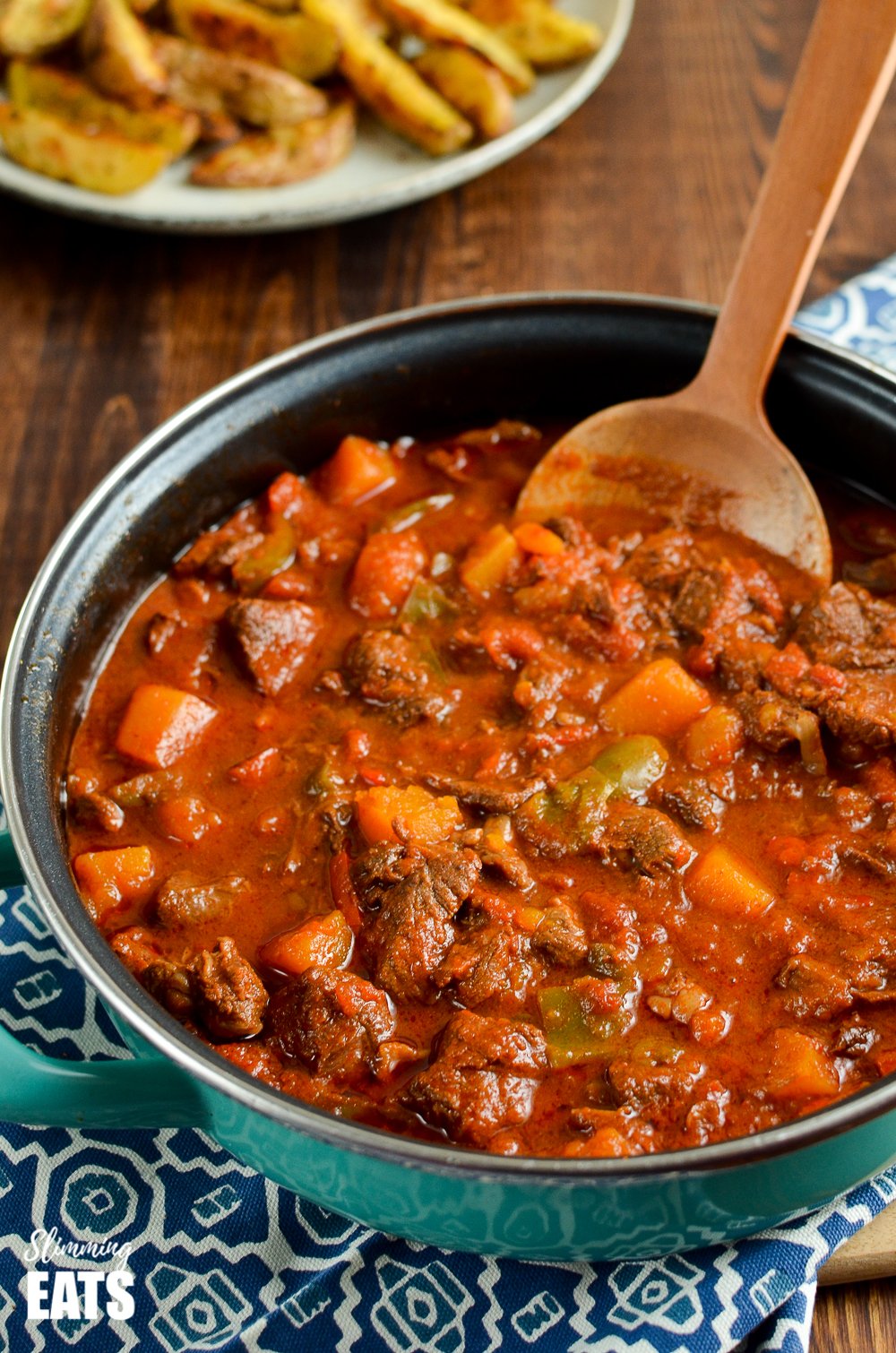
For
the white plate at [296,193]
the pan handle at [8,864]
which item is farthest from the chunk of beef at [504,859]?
the white plate at [296,193]

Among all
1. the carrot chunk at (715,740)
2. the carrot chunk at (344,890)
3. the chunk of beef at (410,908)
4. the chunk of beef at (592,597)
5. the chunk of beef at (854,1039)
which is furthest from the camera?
the chunk of beef at (592,597)

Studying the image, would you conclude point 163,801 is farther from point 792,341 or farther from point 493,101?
point 493,101

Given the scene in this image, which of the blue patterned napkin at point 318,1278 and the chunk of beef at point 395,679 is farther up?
the chunk of beef at point 395,679

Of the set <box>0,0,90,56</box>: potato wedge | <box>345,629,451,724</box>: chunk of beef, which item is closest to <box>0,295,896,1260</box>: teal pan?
<box>345,629,451,724</box>: chunk of beef

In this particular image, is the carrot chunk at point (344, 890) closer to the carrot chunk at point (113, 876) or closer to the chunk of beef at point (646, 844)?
the carrot chunk at point (113, 876)

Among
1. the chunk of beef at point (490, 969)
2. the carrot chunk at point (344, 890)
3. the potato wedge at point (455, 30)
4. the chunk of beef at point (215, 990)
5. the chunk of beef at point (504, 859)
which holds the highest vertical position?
the potato wedge at point (455, 30)

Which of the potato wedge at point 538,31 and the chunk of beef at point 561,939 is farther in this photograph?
the potato wedge at point 538,31

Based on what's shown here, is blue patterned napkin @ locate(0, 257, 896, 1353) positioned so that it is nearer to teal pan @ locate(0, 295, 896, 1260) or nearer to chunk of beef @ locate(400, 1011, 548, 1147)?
teal pan @ locate(0, 295, 896, 1260)
